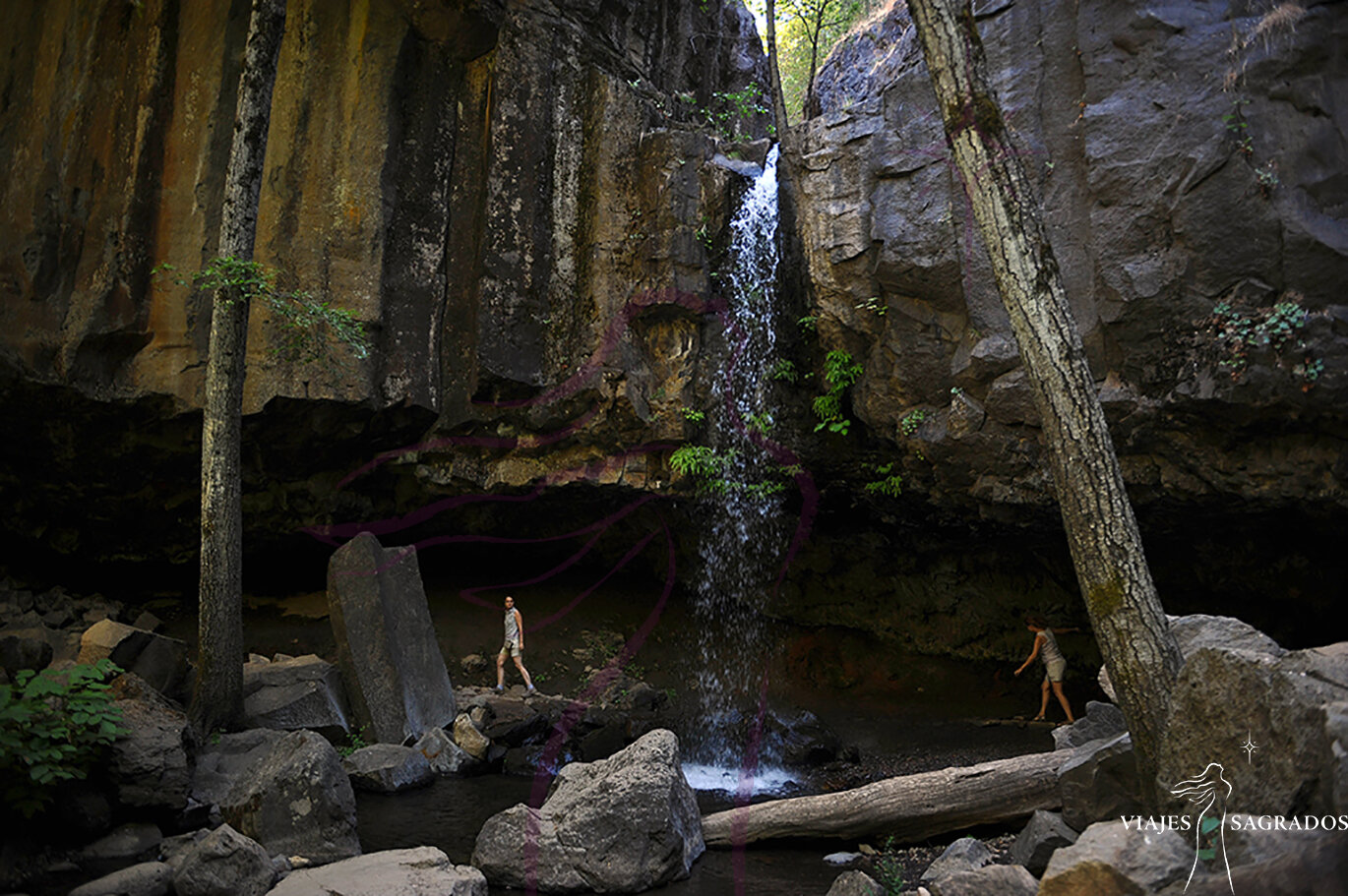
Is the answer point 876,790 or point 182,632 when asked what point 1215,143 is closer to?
point 876,790

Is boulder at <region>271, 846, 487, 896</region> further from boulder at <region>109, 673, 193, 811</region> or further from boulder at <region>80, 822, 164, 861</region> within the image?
boulder at <region>109, 673, 193, 811</region>

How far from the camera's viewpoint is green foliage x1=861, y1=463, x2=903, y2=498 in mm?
10477

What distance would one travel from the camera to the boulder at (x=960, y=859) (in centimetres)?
445

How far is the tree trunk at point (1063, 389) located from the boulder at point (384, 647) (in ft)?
22.9

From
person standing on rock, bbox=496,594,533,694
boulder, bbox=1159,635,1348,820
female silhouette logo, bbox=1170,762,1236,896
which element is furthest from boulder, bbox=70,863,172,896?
person standing on rock, bbox=496,594,533,694

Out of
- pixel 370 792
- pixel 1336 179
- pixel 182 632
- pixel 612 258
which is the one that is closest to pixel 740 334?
pixel 612 258

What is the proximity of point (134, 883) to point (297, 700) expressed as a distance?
4.04 metres

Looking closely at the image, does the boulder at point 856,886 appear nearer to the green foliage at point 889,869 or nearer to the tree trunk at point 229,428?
the green foliage at point 889,869

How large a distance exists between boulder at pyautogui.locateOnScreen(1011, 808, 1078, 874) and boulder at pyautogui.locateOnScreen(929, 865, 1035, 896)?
1.93ft

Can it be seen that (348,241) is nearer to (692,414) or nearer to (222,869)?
(692,414)

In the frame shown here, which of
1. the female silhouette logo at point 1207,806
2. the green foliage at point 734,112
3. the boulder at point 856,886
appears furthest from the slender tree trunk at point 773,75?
the female silhouette logo at point 1207,806

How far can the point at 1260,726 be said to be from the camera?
9.95 feet

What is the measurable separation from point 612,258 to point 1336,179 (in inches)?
323

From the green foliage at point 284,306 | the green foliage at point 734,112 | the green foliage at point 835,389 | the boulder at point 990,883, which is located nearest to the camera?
the boulder at point 990,883
